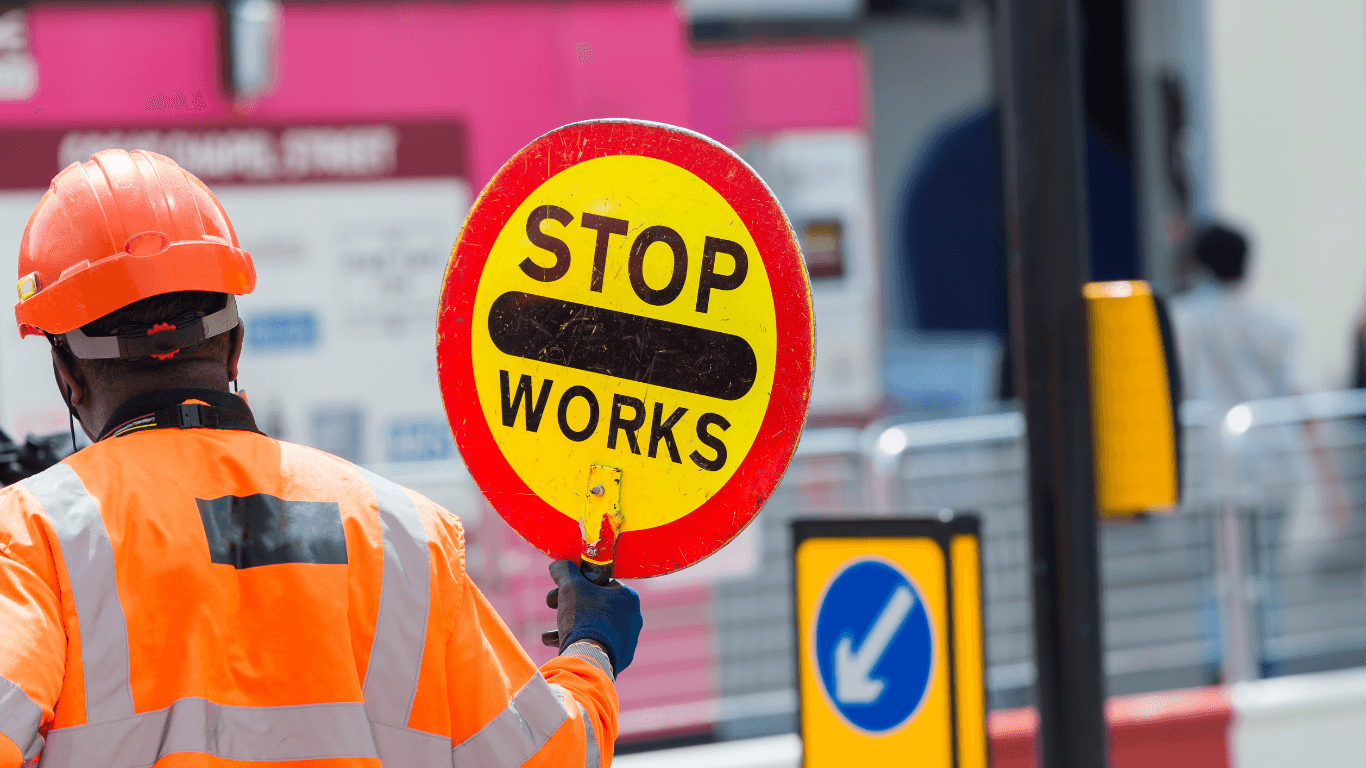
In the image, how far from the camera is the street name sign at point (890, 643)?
9.80ft

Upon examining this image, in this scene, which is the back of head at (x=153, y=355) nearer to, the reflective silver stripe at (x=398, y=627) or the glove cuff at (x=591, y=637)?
the reflective silver stripe at (x=398, y=627)

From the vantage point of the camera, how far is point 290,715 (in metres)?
1.72

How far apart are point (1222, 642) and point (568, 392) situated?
14.1 ft

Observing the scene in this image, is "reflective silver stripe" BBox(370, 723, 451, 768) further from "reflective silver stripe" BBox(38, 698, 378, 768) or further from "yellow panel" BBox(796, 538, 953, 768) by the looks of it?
"yellow panel" BBox(796, 538, 953, 768)

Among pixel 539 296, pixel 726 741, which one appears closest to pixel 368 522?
pixel 539 296

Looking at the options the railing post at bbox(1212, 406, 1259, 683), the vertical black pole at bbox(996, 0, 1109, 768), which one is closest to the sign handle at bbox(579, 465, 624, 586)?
the vertical black pole at bbox(996, 0, 1109, 768)

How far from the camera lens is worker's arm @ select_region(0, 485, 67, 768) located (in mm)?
1526

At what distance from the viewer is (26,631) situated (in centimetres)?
156

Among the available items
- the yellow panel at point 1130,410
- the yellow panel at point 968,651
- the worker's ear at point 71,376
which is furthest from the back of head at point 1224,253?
the worker's ear at point 71,376

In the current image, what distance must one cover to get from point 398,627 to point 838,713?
1.51 meters

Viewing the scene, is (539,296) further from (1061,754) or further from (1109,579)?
(1109,579)

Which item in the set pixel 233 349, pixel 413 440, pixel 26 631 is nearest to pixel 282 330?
pixel 413 440

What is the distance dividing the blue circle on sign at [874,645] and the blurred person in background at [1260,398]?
8.40ft

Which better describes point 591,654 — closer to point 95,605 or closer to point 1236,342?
point 95,605
